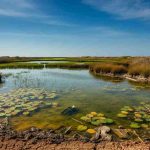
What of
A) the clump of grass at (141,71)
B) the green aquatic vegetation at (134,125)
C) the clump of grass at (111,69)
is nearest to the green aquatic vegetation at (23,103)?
the green aquatic vegetation at (134,125)

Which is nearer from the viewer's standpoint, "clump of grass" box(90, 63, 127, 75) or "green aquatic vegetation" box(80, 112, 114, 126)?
"green aquatic vegetation" box(80, 112, 114, 126)

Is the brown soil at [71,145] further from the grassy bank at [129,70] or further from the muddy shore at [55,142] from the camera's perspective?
the grassy bank at [129,70]

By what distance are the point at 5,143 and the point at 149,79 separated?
18798mm

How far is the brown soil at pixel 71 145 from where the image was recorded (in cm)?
709

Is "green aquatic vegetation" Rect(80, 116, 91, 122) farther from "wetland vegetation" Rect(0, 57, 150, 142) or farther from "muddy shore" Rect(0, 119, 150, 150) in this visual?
"muddy shore" Rect(0, 119, 150, 150)

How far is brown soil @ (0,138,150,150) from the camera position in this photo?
23.3ft

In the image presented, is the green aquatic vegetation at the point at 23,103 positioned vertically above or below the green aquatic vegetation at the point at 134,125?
above

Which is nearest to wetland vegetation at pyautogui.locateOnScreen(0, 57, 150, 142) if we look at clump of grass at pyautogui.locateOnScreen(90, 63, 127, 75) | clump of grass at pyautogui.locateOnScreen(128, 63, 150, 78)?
clump of grass at pyautogui.locateOnScreen(128, 63, 150, 78)

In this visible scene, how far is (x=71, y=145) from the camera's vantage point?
24.0 feet

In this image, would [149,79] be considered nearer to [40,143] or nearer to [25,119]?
[25,119]

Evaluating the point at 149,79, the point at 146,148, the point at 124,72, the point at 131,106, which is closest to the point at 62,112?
the point at 131,106

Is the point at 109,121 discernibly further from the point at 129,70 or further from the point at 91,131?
the point at 129,70

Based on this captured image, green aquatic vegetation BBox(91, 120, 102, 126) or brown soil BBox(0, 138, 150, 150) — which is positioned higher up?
green aquatic vegetation BBox(91, 120, 102, 126)

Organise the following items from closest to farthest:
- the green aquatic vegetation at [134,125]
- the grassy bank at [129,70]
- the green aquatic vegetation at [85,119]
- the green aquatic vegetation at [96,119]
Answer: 1. the green aquatic vegetation at [134,125]
2. the green aquatic vegetation at [96,119]
3. the green aquatic vegetation at [85,119]
4. the grassy bank at [129,70]
